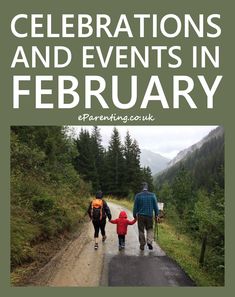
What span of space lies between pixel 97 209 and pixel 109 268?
11.7ft

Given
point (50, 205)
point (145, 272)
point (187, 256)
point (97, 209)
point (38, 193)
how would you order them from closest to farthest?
point (145, 272), point (187, 256), point (97, 209), point (50, 205), point (38, 193)

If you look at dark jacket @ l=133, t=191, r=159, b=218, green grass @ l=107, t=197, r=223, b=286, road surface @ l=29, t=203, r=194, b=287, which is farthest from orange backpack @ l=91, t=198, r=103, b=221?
green grass @ l=107, t=197, r=223, b=286

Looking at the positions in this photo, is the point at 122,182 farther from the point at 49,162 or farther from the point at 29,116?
the point at 29,116

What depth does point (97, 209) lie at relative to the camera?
15109 millimetres

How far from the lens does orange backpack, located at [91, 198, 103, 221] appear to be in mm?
15086

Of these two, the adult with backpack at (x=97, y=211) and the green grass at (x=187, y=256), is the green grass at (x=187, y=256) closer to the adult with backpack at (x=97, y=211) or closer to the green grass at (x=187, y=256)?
the green grass at (x=187, y=256)

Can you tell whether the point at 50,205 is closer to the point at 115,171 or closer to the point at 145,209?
the point at 145,209

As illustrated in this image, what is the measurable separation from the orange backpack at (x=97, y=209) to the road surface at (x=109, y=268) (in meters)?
1.05

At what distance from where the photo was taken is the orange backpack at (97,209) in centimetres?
1509

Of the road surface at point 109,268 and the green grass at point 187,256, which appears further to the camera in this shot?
the green grass at point 187,256

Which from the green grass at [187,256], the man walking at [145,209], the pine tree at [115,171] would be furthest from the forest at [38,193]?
the pine tree at [115,171]

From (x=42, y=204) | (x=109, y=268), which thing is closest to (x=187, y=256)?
(x=109, y=268)

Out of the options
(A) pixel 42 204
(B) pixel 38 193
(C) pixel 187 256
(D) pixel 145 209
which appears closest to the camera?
(D) pixel 145 209

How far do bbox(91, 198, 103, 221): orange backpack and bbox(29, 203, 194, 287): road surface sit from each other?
3.44ft
